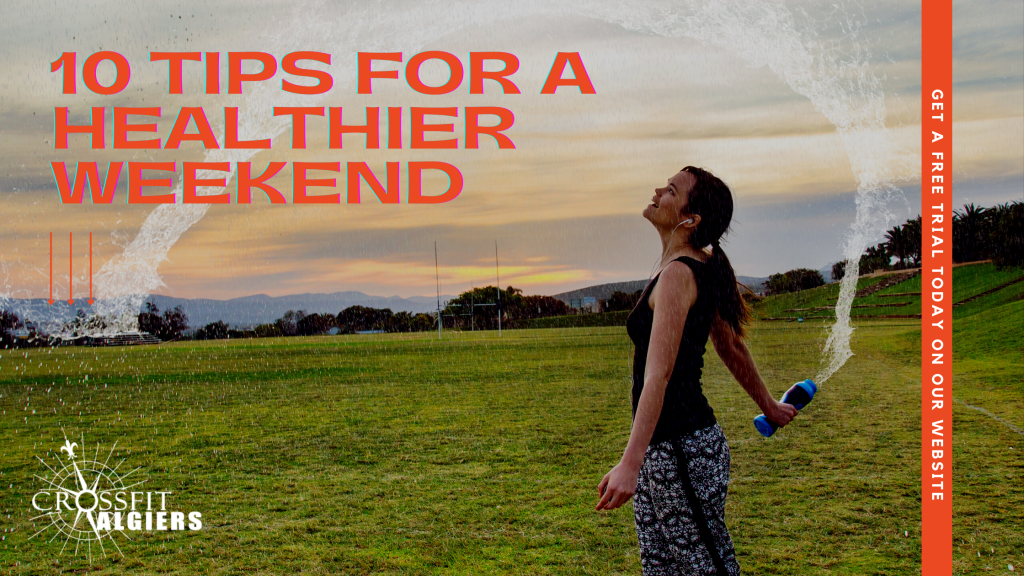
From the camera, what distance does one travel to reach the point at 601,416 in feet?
32.3

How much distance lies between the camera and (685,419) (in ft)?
6.88

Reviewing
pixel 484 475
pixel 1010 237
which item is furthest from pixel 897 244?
pixel 484 475

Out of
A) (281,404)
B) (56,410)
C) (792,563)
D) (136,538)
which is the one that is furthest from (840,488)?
(56,410)

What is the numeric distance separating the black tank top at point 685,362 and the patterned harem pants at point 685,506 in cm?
4

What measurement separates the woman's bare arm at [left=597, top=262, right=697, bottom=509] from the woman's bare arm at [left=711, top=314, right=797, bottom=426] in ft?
1.23

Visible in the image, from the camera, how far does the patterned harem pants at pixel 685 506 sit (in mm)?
2096

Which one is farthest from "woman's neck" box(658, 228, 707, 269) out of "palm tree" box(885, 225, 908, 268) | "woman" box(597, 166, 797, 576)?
"palm tree" box(885, 225, 908, 268)

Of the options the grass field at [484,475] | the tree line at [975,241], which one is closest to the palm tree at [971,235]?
the tree line at [975,241]

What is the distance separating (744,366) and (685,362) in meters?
0.44

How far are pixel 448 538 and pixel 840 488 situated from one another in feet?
9.86

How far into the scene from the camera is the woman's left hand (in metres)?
1.99

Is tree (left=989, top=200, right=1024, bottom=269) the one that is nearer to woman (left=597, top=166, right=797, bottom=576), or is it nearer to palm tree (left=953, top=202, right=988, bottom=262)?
palm tree (left=953, top=202, right=988, bottom=262)

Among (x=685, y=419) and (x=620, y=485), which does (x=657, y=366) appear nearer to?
(x=685, y=419)

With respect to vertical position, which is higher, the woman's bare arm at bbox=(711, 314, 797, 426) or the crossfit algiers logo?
the woman's bare arm at bbox=(711, 314, 797, 426)
